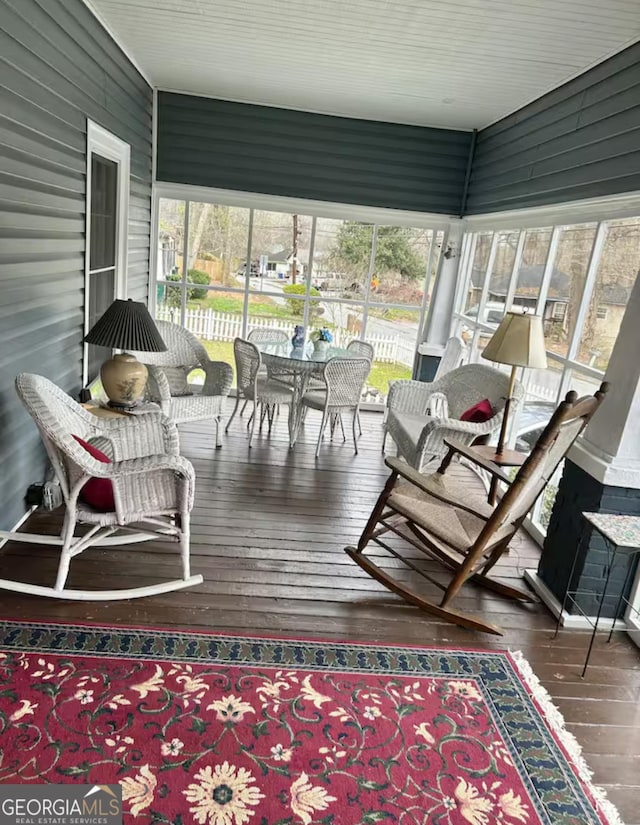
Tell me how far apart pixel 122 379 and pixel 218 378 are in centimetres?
122

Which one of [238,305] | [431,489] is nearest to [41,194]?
[431,489]

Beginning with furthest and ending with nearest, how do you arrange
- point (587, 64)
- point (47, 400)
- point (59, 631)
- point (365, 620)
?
point (587, 64), point (365, 620), point (47, 400), point (59, 631)

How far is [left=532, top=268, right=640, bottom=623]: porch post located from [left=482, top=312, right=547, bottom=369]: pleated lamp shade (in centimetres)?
40

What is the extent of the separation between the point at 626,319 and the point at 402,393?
2.10m

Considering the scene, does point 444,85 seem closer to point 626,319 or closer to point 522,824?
point 626,319

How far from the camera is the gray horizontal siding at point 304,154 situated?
5.24 metres

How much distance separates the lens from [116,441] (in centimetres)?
288

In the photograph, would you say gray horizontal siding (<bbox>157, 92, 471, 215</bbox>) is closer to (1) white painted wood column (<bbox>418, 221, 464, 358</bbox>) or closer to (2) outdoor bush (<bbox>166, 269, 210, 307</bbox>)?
(1) white painted wood column (<bbox>418, 221, 464, 358</bbox>)

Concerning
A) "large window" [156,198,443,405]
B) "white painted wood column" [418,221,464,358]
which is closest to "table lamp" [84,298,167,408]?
"large window" [156,198,443,405]

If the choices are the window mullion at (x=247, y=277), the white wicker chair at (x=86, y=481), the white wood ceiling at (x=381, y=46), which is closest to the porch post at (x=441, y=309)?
the white wood ceiling at (x=381, y=46)

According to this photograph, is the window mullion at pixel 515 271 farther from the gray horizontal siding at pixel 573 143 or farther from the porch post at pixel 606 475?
the porch post at pixel 606 475

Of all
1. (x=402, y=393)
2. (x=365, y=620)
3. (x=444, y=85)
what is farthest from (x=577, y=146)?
(x=365, y=620)

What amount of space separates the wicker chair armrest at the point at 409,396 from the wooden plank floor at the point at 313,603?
1.05m

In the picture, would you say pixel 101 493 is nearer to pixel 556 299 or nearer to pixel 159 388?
pixel 159 388
